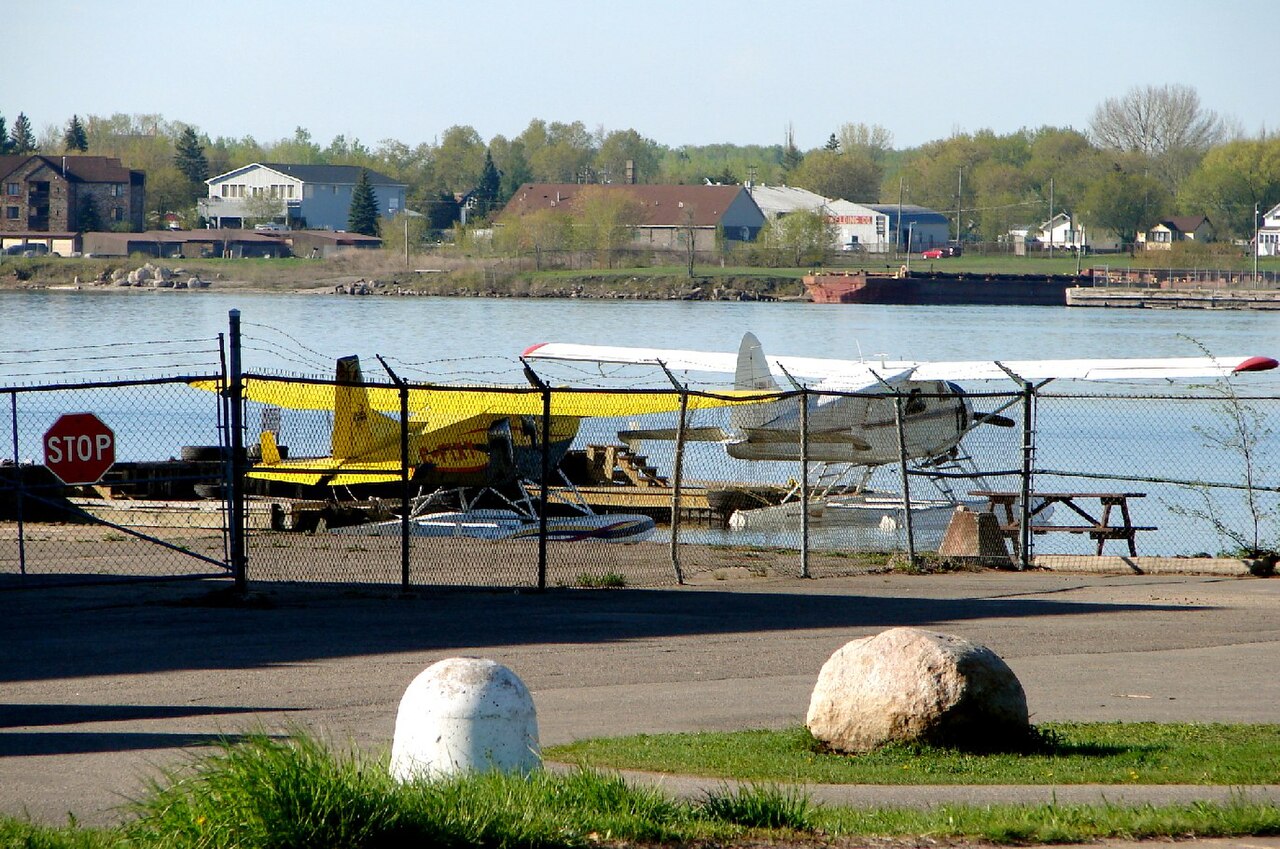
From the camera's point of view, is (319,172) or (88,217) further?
(319,172)

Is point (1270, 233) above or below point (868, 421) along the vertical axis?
above

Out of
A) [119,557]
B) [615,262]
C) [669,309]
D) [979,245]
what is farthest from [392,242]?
[119,557]

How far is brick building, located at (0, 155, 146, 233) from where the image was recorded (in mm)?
140875

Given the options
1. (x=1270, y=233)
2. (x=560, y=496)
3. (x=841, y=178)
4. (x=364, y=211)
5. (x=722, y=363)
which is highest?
(x=841, y=178)

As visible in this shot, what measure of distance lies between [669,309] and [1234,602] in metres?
95.9

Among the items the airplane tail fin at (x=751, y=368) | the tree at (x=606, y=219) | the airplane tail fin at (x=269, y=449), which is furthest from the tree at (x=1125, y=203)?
the airplane tail fin at (x=269, y=449)

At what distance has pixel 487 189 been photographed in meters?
182

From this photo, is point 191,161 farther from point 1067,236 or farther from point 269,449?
point 269,449

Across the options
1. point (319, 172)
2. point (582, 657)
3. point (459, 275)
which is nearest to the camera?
point (582, 657)

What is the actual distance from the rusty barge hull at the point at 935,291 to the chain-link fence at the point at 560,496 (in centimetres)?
9220

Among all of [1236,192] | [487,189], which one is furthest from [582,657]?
[487,189]

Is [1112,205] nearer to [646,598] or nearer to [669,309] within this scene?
[669,309]

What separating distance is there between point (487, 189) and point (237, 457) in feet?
564

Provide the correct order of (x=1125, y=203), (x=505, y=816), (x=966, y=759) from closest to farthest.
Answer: (x=505, y=816), (x=966, y=759), (x=1125, y=203)
